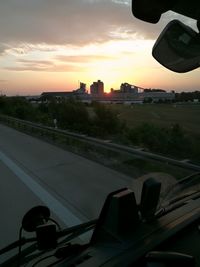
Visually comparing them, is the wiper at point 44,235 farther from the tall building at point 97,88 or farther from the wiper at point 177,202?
the tall building at point 97,88

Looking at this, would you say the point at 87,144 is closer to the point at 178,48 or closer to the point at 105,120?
the point at 178,48

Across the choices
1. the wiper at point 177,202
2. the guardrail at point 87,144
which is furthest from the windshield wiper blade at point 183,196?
the guardrail at point 87,144

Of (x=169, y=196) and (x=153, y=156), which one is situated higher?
(x=169, y=196)

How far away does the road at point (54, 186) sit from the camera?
7.17 metres

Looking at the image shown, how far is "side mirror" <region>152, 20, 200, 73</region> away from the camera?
1833 mm

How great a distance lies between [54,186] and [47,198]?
1.19 metres

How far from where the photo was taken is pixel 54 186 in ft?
31.9

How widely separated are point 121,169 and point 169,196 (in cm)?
831

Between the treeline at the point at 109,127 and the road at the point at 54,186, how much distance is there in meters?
4.01

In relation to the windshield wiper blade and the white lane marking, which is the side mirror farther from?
the white lane marking

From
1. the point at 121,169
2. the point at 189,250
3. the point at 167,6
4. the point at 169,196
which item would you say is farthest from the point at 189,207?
the point at 121,169

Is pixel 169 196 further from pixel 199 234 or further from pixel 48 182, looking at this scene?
pixel 48 182

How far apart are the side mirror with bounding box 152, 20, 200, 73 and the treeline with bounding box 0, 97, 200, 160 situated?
12.0 meters

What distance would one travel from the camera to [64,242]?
257 cm
